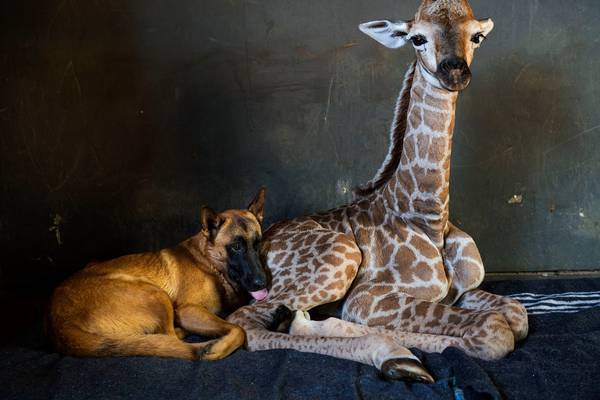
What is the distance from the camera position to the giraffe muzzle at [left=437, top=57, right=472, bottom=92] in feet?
10.6

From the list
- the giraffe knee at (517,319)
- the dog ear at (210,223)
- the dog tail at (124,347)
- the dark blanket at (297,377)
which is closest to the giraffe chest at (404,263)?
the giraffe knee at (517,319)

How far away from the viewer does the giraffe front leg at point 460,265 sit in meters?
3.72

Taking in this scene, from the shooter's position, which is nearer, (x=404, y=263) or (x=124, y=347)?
(x=124, y=347)

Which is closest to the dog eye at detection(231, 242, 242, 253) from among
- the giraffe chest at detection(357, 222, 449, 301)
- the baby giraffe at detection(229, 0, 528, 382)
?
the baby giraffe at detection(229, 0, 528, 382)

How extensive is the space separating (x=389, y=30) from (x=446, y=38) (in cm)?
43

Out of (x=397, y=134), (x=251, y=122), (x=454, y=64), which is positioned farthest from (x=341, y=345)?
(x=251, y=122)

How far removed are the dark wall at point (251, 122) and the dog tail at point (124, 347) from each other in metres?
1.92

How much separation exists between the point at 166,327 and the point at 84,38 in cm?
251

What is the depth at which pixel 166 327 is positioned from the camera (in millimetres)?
3363

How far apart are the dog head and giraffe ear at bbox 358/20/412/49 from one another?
52.7 inches

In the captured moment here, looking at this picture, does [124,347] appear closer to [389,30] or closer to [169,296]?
[169,296]

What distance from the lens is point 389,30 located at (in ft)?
11.9

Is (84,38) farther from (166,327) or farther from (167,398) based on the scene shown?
(167,398)

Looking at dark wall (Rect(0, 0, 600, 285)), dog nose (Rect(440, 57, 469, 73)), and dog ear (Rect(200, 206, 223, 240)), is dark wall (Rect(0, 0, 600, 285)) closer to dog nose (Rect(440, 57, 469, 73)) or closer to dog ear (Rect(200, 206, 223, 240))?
dog ear (Rect(200, 206, 223, 240))
